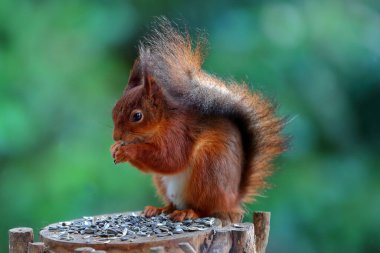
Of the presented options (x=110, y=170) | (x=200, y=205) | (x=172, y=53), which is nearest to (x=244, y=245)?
(x=200, y=205)

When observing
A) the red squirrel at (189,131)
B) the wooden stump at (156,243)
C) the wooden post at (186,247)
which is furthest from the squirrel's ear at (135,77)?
the wooden post at (186,247)

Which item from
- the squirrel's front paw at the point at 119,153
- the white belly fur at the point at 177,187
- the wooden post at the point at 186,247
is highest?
the squirrel's front paw at the point at 119,153

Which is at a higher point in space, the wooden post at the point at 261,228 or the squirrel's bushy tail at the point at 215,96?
the squirrel's bushy tail at the point at 215,96

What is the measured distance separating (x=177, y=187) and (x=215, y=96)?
254 millimetres

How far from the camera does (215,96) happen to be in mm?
1920

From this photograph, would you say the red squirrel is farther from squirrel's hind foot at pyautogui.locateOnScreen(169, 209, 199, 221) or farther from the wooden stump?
the wooden stump

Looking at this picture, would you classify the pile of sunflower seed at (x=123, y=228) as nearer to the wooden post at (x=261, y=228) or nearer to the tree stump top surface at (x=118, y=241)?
the tree stump top surface at (x=118, y=241)

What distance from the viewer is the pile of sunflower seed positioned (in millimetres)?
1645

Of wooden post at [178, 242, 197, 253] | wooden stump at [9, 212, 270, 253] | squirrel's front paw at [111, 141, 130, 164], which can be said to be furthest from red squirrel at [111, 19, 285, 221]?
wooden post at [178, 242, 197, 253]

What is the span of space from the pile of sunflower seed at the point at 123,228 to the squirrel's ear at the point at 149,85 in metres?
0.32

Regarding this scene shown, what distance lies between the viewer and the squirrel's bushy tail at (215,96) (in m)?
1.90

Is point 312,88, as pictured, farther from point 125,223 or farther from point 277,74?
point 125,223

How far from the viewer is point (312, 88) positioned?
2.85 metres

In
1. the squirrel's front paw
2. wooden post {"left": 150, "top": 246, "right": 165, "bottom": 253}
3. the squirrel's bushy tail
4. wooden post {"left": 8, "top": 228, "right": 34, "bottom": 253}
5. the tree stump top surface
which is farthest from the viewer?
the squirrel's bushy tail
